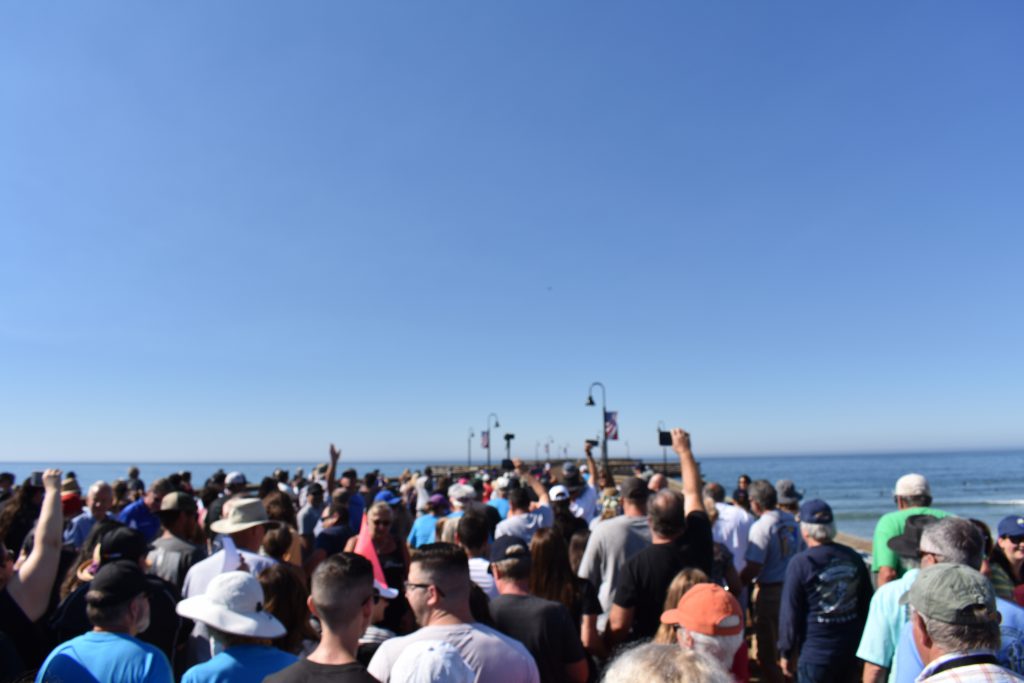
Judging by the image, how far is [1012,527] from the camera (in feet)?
14.4

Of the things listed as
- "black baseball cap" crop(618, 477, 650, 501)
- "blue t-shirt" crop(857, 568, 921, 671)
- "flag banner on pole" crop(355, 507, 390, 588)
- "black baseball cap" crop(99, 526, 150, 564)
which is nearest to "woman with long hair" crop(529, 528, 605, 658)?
"black baseball cap" crop(618, 477, 650, 501)

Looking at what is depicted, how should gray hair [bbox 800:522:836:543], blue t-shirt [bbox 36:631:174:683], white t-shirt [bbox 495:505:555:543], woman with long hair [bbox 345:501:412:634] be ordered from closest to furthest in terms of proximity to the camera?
blue t-shirt [bbox 36:631:174:683], gray hair [bbox 800:522:836:543], woman with long hair [bbox 345:501:412:634], white t-shirt [bbox 495:505:555:543]

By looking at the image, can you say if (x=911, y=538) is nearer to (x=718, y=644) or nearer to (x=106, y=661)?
(x=718, y=644)

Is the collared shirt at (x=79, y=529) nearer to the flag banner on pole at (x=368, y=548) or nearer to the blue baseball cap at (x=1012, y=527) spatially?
the flag banner on pole at (x=368, y=548)

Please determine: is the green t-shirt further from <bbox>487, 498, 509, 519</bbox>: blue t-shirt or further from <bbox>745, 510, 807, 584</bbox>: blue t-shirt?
<bbox>487, 498, 509, 519</bbox>: blue t-shirt

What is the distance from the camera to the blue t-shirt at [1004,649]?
264 centimetres

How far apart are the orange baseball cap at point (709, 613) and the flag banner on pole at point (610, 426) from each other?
931 inches

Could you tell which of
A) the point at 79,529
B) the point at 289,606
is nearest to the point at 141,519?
the point at 79,529

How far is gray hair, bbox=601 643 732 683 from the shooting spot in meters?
1.40

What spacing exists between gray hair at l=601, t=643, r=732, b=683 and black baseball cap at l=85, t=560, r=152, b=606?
7.93ft

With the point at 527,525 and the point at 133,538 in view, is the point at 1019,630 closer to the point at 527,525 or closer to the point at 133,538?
the point at 527,525

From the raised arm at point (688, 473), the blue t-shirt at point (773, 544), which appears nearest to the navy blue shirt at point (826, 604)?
the raised arm at point (688, 473)

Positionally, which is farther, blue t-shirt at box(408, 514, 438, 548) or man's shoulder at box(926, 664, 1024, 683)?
blue t-shirt at box(408, 514, 438, 548)

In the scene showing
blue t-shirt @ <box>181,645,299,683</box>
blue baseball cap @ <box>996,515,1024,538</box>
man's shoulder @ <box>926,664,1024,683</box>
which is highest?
blue baseball cap @ <box>996,515,1024,538</box>
